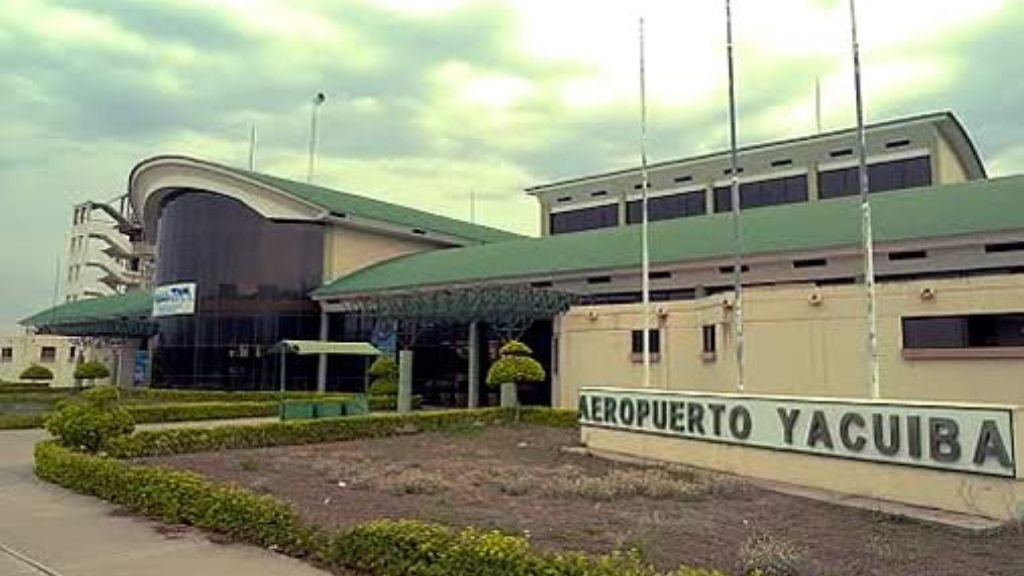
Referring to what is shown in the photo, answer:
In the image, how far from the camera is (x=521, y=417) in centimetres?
2617

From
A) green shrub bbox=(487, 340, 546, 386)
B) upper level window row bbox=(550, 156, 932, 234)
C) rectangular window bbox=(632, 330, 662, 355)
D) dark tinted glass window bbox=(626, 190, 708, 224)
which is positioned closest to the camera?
rectangular window bbox=(632, 330, 662, 355)

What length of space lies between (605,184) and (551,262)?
1965 centimetres

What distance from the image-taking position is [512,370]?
86.1 feet

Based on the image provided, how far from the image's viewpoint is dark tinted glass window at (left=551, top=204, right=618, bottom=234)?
50125 mm

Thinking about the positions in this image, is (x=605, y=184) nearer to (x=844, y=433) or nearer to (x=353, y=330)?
(x=353, y=330)

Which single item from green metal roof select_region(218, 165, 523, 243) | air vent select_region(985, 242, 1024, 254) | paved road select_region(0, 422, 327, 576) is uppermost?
green metal roof select_region(218, 165, 523, 243)

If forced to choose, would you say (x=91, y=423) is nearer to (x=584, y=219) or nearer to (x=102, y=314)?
(x=584, y=219)

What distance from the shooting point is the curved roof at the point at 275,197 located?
4053 cm

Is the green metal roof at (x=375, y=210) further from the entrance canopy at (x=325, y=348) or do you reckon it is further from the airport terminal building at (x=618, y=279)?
the entrance canopy at (x=325, y=348)

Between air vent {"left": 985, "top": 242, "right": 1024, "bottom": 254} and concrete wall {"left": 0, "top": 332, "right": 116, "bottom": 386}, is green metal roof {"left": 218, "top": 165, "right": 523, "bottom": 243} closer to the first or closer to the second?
air vent {"left": 985, "top": 242, "right": 1024, "bottom": 254}

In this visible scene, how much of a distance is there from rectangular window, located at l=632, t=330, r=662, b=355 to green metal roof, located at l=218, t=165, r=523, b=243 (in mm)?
19817

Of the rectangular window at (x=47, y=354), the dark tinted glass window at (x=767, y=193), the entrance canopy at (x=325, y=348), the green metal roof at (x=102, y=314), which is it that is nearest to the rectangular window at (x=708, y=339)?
the entrance canopy at (x=325, y=348)

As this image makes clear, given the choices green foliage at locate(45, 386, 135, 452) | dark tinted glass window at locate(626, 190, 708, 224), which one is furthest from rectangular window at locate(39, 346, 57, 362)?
green foliage at locate(45, 386, 135, 452)

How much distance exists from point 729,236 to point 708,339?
579 centimetres
